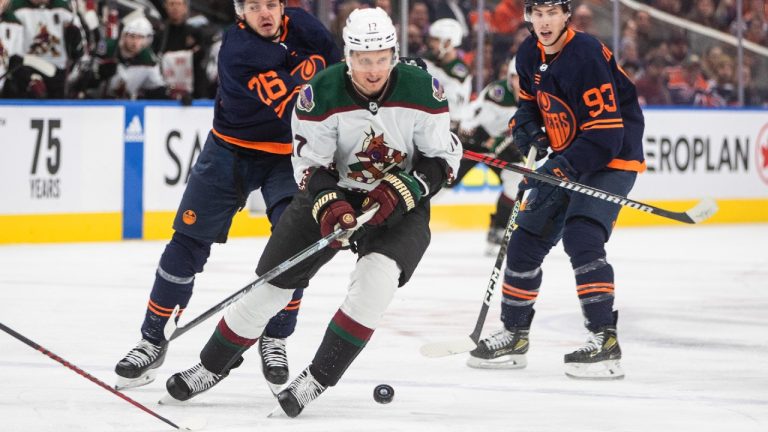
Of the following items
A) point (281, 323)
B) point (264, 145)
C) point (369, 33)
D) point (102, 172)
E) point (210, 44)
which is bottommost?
point (102, 172)

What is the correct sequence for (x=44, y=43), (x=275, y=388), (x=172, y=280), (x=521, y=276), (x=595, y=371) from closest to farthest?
1. (x=275, y=388)
2. (x=172, y=280)
3. (x=595, y=371)
4. (x=521, y=276)
5. (x=44, y=43)

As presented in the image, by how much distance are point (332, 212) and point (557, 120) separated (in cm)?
123

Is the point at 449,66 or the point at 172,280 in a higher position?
the point at 449,66

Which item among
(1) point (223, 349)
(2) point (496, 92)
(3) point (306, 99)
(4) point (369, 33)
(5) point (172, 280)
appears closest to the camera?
(4) point (369, 33)

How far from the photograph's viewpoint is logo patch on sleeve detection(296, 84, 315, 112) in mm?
3475

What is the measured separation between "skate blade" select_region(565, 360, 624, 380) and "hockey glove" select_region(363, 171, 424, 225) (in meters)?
1.01

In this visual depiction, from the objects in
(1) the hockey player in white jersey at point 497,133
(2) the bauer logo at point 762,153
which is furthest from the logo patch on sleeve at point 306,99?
(2) the bauer logo at point 762,153

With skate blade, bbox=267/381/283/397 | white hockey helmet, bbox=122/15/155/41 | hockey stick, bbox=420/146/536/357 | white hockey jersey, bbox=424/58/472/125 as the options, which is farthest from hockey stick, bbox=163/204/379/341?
white hockey jersey, bbox=424/58/472/125

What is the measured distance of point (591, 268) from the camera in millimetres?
4234

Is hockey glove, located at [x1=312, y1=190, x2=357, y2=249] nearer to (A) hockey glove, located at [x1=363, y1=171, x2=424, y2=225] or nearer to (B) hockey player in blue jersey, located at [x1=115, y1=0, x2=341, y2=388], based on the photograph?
(A) hockey glove, located at [x1=363, y1=171, x2=424, y2=225]

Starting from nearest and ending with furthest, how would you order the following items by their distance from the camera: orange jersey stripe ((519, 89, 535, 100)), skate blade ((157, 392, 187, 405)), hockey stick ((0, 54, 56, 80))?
skate blade ((157, 392, 187, 405)) → orange jersey stripe ((519, 89, 535, 100)) → hockey stick ((0, 54, 56, 80))

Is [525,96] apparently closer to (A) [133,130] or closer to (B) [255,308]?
(B) [255,308]

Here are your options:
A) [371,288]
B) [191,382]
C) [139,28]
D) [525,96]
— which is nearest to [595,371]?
[525,96]

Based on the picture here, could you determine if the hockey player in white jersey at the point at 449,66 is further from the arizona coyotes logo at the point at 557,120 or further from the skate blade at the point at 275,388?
the skate blade at the point at 275,388
